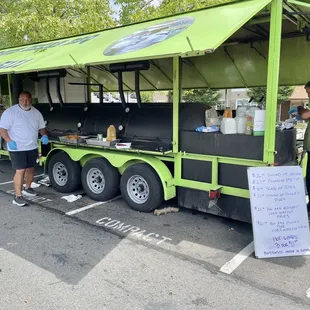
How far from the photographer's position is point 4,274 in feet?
9.97

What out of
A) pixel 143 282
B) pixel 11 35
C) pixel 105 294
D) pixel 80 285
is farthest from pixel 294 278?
pixel 11 35

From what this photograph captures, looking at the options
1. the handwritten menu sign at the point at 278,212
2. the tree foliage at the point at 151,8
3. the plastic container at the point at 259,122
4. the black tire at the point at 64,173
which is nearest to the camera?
the handwritten menu sign at the point at 278,212

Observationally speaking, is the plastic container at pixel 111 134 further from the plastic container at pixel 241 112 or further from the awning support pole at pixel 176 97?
the plastic container at pixel 241 112

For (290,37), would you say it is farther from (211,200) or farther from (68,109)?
(68,109)


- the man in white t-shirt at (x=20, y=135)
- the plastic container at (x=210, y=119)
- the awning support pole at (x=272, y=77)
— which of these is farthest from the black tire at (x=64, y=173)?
the awning support pole at (x=272, y=77)

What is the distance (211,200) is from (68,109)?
3.41 metres

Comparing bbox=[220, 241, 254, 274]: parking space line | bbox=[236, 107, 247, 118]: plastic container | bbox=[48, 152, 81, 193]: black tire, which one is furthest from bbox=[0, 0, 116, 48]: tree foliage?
bbox=[220, 241, 254, 274]: parking space line

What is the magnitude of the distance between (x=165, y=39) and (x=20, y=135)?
2.75 meters

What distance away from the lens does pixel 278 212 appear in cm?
340

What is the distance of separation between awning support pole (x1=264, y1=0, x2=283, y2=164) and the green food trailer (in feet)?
0.03

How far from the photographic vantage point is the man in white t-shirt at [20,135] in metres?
4.94

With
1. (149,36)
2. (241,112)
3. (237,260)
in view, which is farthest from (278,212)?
(149,36)

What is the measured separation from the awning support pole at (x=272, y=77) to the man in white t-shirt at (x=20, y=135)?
11.5ft

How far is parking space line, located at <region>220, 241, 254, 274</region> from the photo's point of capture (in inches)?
124
